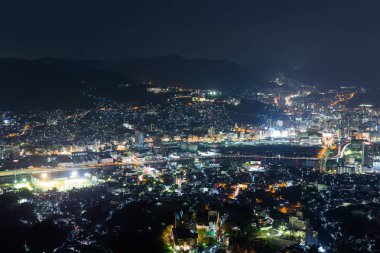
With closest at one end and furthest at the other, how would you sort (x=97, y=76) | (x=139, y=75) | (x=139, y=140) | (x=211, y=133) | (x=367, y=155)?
1. (x=367, y=155)
2. (x=139, y=140)
3. (x=211, y=133)
4. (x=97, y=76)
5. (x=139, y=75)

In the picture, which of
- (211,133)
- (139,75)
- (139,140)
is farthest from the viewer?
(139,75)

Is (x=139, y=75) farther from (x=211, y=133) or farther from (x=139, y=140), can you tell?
(x=139, y=140)

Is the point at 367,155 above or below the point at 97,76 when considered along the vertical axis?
below

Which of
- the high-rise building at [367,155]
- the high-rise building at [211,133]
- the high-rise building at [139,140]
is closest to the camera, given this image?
the high-rise building at [367,155]

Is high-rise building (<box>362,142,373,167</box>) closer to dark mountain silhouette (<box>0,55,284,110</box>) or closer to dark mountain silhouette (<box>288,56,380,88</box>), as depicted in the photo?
dark mountain silhouette (<box>0,55,284,110</box>)

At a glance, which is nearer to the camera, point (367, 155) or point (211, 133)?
point (367, 155)

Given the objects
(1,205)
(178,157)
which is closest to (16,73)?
(178,157)

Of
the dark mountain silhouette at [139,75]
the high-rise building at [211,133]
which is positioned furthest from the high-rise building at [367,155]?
the dark mountain silhouette at [139,75]

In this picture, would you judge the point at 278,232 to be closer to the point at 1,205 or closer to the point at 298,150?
the point at 1,205

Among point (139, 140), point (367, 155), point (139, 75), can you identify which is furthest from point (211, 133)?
point (139, 75)

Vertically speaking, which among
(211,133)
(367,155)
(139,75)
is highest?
(139,75)

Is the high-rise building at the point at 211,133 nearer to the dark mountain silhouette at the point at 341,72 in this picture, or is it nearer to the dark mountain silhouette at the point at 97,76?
the dark mountain silhouette at the point at 97,76
